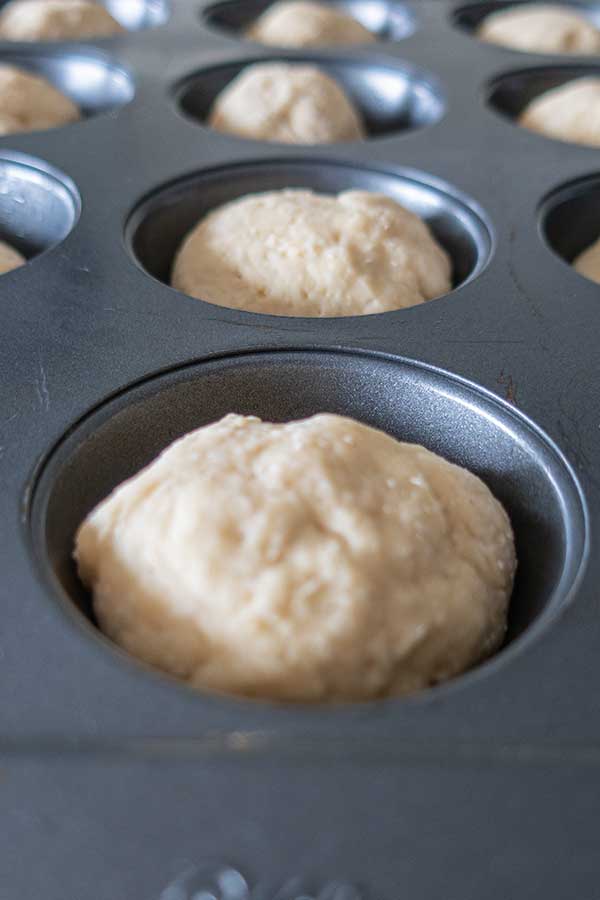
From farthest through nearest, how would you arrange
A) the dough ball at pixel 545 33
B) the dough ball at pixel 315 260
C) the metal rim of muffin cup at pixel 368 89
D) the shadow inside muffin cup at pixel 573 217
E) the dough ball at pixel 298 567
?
1. the dough ball at pixel 545 33
2. the metal rim of muffin cup at pixel 368 89
3. the shadow inside muffin cup at pixel 573 217
4. the dough ball at pixel 315 260
5. the dough ball at pixel 298 567

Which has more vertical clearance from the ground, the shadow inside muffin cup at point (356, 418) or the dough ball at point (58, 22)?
the shadow inside muffin cup at point (356, 418)

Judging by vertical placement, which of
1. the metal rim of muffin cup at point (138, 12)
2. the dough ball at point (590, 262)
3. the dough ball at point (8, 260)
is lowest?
the metal rim of muffin cup at point (138, 12)

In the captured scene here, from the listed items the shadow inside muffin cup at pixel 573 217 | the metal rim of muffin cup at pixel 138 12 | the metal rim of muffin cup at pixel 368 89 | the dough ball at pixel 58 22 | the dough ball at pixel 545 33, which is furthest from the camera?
the metal rim of muffin cup at pixel 138 12

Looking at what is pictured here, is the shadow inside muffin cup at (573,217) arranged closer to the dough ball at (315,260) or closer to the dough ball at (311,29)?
the dough ball at (315,260)

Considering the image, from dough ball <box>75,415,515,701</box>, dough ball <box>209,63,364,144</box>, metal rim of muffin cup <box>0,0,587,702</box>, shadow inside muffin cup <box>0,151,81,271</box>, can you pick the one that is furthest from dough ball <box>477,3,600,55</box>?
dough ball <box>75,415,515,701</box>

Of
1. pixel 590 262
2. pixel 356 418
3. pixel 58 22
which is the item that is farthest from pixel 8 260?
pixel 58 22

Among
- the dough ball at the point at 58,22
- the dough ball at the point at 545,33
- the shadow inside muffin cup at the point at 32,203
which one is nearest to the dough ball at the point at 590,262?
the shadow inside muffin cup at the point at 32,203

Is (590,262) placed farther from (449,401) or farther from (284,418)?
(284,418)
